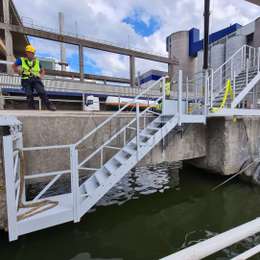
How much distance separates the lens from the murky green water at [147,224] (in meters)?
3.05

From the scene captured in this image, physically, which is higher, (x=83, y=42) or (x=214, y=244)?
(x=83, y=42)

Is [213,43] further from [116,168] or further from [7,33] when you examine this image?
[116,168]

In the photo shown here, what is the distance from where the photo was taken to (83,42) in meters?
14.3

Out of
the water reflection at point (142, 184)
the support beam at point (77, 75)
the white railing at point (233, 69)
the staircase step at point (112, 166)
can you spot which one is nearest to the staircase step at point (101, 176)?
the staircase step at point (112, 166)

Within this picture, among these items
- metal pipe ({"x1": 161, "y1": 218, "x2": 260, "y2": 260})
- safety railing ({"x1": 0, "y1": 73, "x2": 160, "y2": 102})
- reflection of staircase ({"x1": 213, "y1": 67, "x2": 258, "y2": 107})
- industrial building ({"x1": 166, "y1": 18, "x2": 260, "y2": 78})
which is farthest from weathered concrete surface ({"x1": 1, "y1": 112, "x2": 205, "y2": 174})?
industrial building ({"x1": 166, "y1": 18, "x2": 260, "y2": 78})

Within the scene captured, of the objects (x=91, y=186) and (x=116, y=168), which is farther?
(x=116, y=168)

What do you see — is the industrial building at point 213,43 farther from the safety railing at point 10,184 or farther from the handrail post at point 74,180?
the safety railing at point 10,184

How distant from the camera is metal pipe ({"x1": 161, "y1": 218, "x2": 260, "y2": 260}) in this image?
2.50 feet

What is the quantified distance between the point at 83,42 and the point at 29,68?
1110 cm

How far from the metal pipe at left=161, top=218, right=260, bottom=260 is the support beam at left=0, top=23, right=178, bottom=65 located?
48.6 feet

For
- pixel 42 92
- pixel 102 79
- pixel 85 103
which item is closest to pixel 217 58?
pixel 102 79

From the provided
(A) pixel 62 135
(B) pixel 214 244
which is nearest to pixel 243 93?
(A) pixel 62 135

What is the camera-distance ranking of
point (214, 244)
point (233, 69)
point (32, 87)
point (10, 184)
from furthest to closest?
point (233, 69)
point (32, 87)
point (10, 184)
point (214, 244)

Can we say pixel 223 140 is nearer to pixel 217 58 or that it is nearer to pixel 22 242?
pixel 22 242
